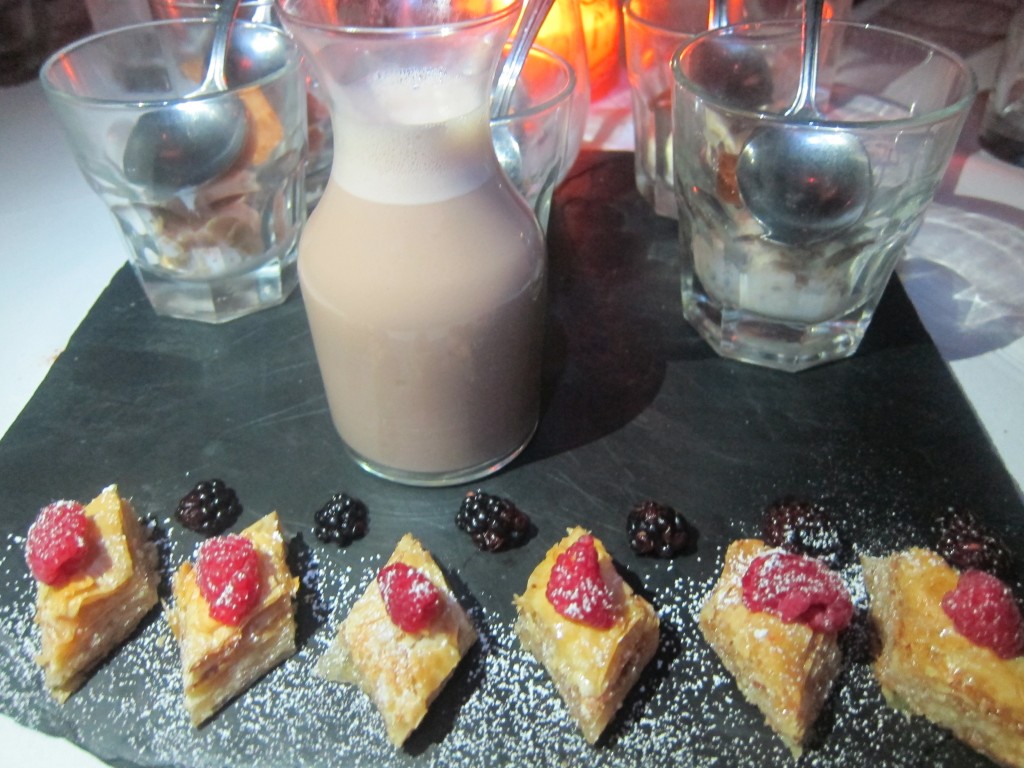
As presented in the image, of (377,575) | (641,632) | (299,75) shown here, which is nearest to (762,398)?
(641,632)

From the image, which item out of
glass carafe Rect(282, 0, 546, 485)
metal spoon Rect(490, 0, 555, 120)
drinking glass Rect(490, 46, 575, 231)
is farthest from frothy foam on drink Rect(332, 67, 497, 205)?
drinking glass Rect(490, 46, 575, 231)

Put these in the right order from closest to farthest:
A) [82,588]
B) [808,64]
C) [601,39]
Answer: [82,588]
[808,64]
[601,39]

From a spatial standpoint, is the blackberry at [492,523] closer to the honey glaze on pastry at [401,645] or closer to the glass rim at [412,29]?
the honey glaze on pastry at [401,645]

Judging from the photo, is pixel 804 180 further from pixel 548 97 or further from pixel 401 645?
pixel 401 645

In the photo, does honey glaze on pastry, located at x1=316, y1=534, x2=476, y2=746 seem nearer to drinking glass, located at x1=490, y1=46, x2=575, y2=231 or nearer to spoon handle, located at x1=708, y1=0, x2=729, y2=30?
drinking glass, located at x1=490, y1=46, x2=575, y2=231

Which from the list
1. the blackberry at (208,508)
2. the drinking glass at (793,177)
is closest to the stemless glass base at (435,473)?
the blackberry at (208,508)

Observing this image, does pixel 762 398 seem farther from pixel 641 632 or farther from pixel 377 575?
pixel 377 575

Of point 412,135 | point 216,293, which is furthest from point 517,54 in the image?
point 216,293
